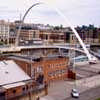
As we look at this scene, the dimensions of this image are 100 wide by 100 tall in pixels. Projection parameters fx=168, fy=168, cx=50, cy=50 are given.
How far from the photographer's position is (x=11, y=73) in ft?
69.4

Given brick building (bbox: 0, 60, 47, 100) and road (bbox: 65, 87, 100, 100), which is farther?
road (bbox: 65, 87, 100, 100)

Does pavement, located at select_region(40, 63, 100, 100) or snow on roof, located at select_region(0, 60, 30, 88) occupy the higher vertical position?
snow on roof, located at select_region(0, 60, 30, 88)

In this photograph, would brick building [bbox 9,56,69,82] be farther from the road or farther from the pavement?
the road

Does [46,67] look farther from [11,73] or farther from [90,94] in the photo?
[90,94]

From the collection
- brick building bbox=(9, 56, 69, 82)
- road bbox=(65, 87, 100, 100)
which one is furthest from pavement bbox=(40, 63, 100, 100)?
brick building bbox=(9, 56, 69, 82)

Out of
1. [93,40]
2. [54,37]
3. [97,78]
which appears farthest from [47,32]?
[97,78]

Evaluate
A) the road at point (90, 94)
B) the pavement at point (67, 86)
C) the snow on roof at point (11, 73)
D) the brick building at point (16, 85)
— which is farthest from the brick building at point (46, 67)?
the road at point (90, 94)

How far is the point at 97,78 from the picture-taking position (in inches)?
1141

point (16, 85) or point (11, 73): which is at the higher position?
point (11, 73)

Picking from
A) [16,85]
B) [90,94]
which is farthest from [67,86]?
[16,85]

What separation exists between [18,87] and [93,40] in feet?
321

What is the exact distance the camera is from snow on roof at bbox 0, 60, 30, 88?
64.7 ft

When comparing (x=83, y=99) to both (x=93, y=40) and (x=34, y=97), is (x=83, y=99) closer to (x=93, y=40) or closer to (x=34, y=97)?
(x=34, y=97)

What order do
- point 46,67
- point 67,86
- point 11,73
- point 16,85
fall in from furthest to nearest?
point 46,67 < point 67,86 < point 11,73 < point 16,85
